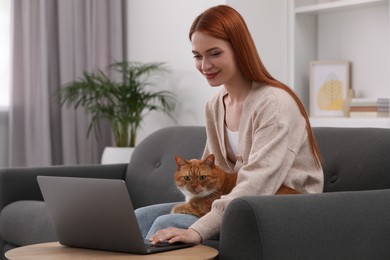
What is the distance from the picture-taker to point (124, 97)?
428cm

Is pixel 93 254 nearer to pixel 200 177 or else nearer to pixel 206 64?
pixel 200 177

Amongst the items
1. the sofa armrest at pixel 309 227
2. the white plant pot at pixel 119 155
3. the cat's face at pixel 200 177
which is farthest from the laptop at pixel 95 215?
the white plant pot at pixel 119 155

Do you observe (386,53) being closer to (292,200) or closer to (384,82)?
(384,82)

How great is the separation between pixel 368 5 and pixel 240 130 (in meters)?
1.70

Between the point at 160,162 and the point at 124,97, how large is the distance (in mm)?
1075

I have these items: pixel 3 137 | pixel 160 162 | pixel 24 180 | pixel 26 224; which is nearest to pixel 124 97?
pixel 3 137

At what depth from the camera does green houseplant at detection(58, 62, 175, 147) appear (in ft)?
14.0

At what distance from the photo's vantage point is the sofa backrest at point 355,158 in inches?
92.2

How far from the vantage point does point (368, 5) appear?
370 centimetres

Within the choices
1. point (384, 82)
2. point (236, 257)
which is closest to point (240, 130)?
point (236, 257)

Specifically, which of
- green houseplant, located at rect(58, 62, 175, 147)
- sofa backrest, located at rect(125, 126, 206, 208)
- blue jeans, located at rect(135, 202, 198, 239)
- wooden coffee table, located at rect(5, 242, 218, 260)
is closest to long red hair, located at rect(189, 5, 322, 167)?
blue jeans, located at rect(135, 202, 198, 239)

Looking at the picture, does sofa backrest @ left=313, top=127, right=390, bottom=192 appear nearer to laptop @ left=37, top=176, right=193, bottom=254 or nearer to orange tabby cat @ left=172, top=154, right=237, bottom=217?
orange tabby cat @ left=172, top=154, right=237, bottom=217

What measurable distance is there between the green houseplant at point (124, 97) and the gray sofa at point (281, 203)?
2.88ft

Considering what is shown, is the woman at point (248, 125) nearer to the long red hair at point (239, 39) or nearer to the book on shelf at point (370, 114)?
the long red hair at point (239, 39)
